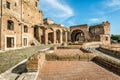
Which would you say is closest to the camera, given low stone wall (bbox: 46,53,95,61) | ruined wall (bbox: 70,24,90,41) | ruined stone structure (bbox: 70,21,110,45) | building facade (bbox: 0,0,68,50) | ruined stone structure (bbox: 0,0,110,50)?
low stone wall (bbox: 46,53,95,61)

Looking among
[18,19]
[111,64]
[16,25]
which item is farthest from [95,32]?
[111,64]

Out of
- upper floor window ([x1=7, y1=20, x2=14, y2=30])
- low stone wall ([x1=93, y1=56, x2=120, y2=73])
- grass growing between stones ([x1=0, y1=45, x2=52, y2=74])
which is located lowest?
grass growing between stones ([x1=0, y1=45, x2=52, y2=74])

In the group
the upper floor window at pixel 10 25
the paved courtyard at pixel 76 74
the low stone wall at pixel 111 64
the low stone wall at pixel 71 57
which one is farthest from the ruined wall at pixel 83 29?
the paved courtyard at pixel 76 74

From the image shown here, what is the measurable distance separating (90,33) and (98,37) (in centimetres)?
566

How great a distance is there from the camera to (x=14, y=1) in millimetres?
23609

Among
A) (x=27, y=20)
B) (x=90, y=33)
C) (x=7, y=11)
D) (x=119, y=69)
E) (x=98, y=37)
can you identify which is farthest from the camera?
(x=90, y=33)

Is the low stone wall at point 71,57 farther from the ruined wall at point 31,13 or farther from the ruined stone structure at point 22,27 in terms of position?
the ruined wall at point 31,13

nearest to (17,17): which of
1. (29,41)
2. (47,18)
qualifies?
(29,41)

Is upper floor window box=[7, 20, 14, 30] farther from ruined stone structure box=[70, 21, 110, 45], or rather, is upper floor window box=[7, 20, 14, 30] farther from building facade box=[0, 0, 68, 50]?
ruined stone structure box=[70, 21, 110, 45]

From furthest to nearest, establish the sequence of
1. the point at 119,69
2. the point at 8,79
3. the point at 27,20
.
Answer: the point at 27,20 → the point at 119,69 → the point at 8,79

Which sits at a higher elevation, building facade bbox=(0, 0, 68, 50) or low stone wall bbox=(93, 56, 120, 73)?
building facade bbox=(0, 0, 68, 50)

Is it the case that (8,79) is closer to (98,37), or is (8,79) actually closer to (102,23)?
(98,37)

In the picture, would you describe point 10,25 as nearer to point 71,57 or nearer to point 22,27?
point 22,27

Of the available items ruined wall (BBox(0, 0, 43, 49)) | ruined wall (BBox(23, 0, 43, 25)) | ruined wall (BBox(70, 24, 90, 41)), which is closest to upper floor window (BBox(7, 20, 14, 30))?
ruined wall (BBox(0, 0, 43, 49))
